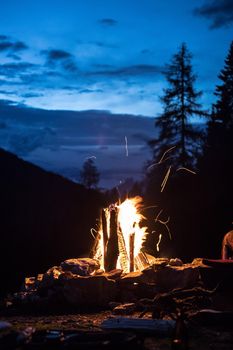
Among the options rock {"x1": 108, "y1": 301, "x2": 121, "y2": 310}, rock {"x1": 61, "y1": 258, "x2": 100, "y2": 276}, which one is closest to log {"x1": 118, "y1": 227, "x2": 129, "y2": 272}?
rock {"x1": 61, "y1": 258, "x2": 100, "y2": 276}

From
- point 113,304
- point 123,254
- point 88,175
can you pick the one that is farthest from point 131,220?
point 88,175

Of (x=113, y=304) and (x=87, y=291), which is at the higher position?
(x=87, y=291)

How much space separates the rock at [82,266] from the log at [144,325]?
2.82 meters

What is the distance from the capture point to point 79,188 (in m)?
37.5

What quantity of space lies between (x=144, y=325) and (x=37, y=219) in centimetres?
2652

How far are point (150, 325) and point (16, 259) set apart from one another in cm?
2025

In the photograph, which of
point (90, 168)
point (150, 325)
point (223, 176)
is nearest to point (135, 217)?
point (150, 325)

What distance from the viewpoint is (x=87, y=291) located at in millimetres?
9133

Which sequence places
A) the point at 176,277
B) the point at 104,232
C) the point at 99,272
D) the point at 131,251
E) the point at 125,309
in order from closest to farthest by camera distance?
the point at 125,309 → the point at 176,277 → the point at 99,272 → the point at 131,251 → the point at 104,232

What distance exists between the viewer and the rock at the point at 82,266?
9.82 m

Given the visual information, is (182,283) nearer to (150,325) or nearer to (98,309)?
(98,309)

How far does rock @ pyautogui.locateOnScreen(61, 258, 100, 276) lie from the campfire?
0.27m

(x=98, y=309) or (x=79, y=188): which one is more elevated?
(x=79, y=188)

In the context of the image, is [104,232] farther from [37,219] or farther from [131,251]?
[37,219]
